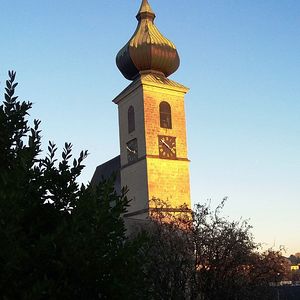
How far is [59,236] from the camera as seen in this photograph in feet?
15.4

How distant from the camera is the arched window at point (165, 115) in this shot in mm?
37562

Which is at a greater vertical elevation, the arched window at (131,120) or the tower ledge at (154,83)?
the tower ledge at (154,83)

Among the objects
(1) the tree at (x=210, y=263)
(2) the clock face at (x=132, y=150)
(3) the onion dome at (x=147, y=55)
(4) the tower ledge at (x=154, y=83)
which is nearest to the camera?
(1) the tree at (x=210, y=263)

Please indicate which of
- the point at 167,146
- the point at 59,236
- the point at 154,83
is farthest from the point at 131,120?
the point at 59,236

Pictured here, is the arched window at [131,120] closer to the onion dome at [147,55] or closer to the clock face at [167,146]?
the clock face at [167,146]

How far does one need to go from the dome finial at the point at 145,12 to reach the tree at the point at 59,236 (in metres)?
38.0

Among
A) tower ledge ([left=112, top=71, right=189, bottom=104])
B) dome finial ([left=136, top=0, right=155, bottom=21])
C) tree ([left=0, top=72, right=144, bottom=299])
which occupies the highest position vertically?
dome finial ([left=136, top=0, right=155, bottom=21])

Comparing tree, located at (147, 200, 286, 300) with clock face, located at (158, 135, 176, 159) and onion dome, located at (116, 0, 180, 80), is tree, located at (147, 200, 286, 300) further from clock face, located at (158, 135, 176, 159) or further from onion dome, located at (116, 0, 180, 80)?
onion dome, located at (116, 0, 180, 80)

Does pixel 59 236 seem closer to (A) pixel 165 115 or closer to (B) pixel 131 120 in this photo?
(A) pixel 165 115

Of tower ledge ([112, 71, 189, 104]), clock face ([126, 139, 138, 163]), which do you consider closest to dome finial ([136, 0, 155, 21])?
tower ledge ([112, 71, 189, 104])

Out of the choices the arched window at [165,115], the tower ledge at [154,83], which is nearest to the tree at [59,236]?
the arched window at [165,115]

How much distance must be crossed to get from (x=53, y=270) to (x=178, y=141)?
33.0 metres

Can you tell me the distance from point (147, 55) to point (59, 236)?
34.8 meters

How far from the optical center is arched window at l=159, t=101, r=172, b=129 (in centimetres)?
3756
